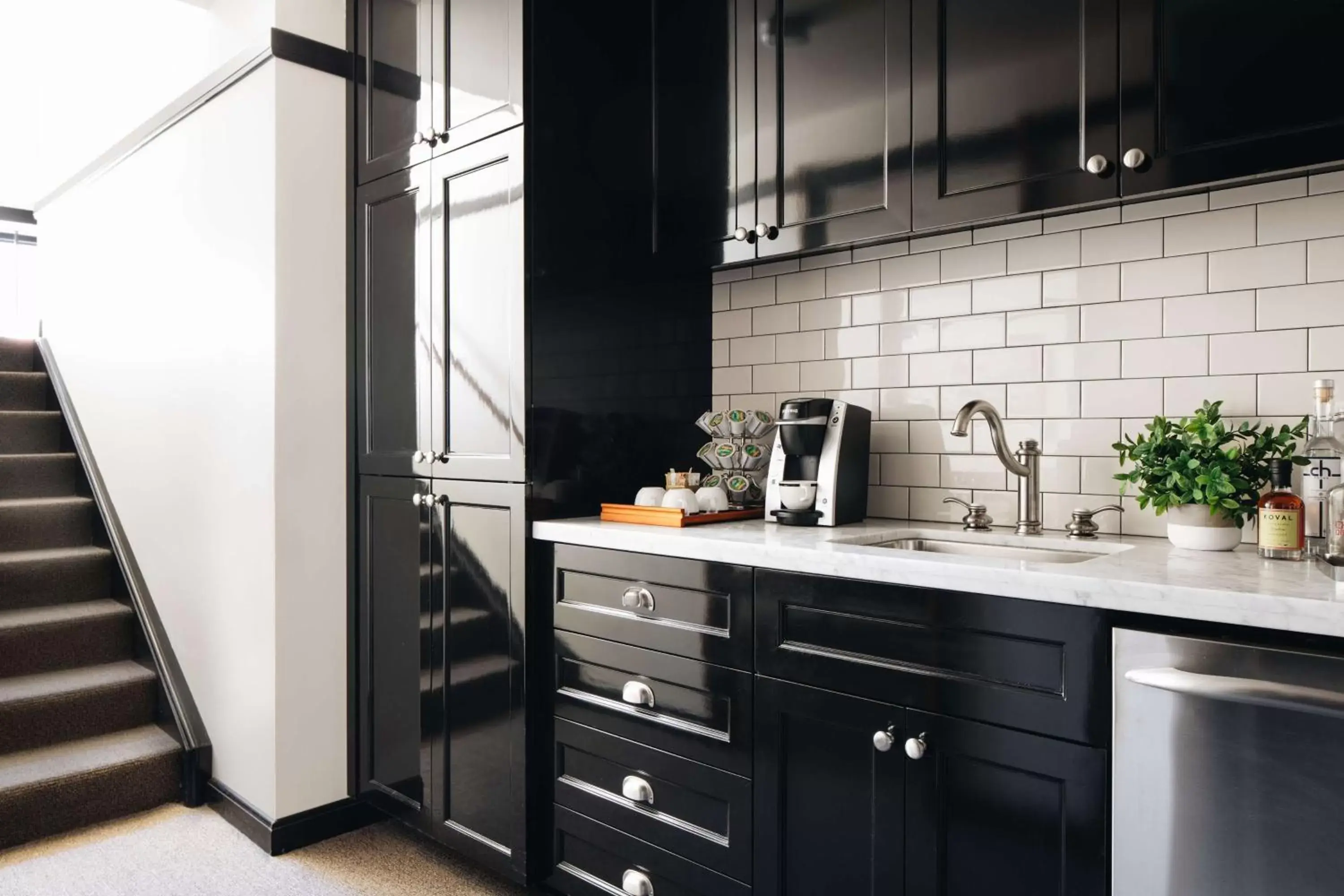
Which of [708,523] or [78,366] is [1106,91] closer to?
[708,523]

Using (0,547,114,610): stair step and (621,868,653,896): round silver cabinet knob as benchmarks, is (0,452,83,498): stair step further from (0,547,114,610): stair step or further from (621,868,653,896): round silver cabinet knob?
(621,868,653,896): round silver cabinet knob

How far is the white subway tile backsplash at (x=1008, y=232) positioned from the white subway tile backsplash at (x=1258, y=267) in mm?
372

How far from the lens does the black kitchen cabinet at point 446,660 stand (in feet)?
7.26

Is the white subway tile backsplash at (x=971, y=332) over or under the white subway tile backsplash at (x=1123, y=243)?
under

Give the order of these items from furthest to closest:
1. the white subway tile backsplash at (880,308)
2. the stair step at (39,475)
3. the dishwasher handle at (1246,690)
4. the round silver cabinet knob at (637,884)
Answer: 1. the stair step at (39,475)
2. the white subway tile backsplash at (880,308)
3. the round silver cabinet knob at (637,884)
4. the dishwasher handle at (1246,690)

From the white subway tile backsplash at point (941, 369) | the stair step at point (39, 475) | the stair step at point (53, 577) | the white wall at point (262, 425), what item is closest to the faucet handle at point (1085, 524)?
the white subway tile backsplash at point (941, 369)

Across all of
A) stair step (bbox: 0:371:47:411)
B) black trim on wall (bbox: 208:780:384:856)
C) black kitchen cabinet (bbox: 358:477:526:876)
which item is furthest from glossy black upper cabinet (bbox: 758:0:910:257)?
stair step (bbox: 0:371:47:411)

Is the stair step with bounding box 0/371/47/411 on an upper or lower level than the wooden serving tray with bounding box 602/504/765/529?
upper

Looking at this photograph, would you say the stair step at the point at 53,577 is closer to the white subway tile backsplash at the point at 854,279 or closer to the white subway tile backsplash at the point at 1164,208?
the white subway tile backsplash at the point at 854,279

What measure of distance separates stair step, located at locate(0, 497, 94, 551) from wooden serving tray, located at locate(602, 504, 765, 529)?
110 inches

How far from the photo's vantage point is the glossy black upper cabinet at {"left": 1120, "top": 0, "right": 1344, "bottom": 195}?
4.65 feet

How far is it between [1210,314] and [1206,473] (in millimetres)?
406

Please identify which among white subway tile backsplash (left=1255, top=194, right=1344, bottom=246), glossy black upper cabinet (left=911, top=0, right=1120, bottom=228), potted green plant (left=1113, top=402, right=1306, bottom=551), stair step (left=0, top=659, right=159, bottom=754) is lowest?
stair step (left=0, top=659, right=159, bottom=754)

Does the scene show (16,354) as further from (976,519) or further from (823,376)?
(976,519)
